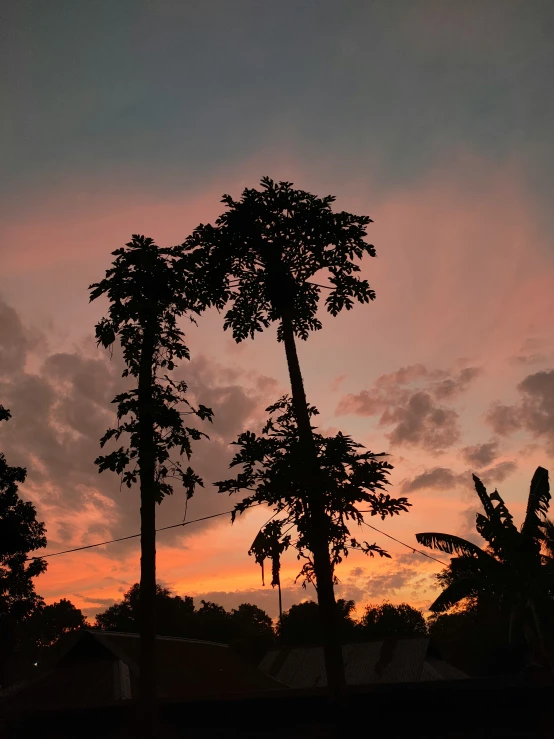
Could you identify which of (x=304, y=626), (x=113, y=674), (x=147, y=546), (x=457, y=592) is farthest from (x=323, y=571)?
(x=304, y=626)

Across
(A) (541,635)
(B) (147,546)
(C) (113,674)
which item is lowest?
(C) (113,674)

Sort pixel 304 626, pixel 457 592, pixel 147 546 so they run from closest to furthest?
pixel 147 546 → pixel 457 592 → pixel 304 626

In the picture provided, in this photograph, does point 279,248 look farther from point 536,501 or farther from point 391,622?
point 391,622

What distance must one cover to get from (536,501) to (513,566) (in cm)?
302

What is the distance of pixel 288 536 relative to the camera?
45.4 feet

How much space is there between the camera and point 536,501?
80.7 feet

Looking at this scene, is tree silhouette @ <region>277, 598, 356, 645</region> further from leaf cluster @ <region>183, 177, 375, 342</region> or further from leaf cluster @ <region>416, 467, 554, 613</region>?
leaf cluster @ <region>183, 177, 375, 342</region>

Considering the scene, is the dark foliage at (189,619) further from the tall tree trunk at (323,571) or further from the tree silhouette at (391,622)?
the tall tree trunk at (323,571)

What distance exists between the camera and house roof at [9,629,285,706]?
83.0 feet

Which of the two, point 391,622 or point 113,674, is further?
point 391,622

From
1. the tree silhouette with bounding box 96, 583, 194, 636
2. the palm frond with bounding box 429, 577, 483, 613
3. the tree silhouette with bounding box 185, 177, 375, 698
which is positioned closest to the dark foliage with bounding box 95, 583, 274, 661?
the tree silhouette with bounding box 96, 583, 194, 636

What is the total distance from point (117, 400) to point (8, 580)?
67.5 feet

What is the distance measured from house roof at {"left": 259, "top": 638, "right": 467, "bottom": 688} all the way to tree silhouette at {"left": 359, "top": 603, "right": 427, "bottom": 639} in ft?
127

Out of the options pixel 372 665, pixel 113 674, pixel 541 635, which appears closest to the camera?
pixel 541 635
